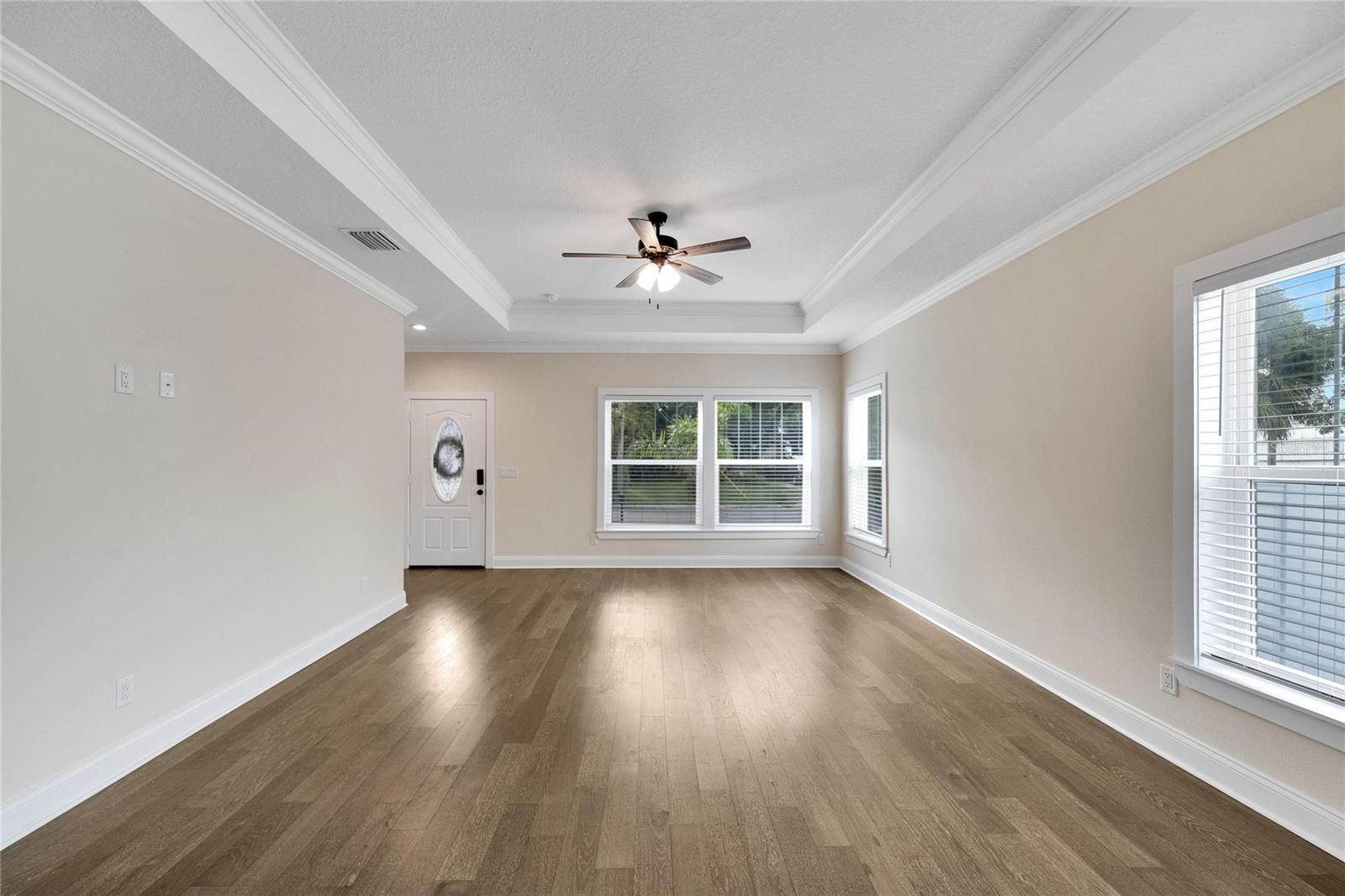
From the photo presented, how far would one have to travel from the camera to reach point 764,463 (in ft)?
23.6

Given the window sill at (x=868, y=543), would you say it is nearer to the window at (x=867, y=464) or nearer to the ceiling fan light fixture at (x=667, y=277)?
the window at (x=867, y=464)

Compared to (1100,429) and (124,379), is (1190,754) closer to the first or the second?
(1100,429)

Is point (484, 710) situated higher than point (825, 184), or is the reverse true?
point (825, 184)

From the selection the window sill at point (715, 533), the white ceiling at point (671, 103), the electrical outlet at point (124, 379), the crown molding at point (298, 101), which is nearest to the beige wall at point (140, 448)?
the electrical outlet at point (124, 379)

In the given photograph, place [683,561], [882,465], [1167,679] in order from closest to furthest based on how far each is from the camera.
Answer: [1167,679]
[882,465]
[683,561]

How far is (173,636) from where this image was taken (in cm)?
273

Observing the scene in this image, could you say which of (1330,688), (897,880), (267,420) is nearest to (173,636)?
(267,420)

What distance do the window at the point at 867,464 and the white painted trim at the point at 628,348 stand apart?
917 millimetres

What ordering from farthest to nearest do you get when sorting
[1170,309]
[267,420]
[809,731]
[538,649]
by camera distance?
[538,649] < [267,420] < [809,731] < [1170,309]

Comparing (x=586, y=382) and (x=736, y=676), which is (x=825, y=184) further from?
(x=586, y=382)

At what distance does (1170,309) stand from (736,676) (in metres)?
2.68

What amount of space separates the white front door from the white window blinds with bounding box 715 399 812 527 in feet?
8.87

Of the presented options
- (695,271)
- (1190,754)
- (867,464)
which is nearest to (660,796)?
(1190,754)

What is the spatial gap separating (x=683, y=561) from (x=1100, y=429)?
15.6 feet
